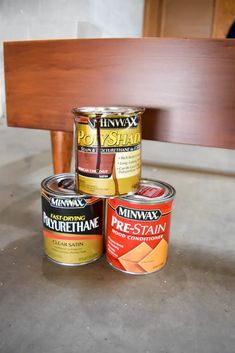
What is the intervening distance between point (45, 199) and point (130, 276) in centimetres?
26

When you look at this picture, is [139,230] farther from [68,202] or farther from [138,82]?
[138,82]

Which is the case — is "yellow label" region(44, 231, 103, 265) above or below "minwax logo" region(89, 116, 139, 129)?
below

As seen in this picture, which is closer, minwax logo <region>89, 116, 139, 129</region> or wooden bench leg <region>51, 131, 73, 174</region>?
minwax logo <region>89, 116, 139, 129</region>

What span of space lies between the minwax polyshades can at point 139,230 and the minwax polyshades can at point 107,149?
0.04 meters

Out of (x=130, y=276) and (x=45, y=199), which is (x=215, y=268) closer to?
(x=130, y=276)

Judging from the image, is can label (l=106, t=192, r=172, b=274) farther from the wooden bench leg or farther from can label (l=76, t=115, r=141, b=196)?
the wooden bench leg

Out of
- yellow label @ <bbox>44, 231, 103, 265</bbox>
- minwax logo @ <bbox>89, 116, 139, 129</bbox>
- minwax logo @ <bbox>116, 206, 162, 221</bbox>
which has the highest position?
minwax logo @ <bbox>89, 116, 139, 129</bbox>

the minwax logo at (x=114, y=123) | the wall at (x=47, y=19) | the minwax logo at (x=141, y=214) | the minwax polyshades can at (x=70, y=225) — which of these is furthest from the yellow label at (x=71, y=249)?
the wall at (x=47, y=19)

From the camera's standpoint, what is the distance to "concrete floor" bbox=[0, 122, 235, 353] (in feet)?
1.69

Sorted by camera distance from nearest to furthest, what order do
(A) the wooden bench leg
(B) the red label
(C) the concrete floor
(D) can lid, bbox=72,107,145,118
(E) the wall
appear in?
(C) the concrete floor → (D) can lid, bbox=72,107,145,118 → (B) the red label → (A) the wooden bench leg → (E) the wall

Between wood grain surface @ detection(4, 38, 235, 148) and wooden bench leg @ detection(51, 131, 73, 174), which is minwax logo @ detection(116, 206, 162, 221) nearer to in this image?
wood grain surface @ detection(4, 38, 235, 148)

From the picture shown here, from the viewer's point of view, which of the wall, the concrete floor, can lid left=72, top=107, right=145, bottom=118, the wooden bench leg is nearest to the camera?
the concrete floor

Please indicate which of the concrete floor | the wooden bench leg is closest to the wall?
the wooden bench leg

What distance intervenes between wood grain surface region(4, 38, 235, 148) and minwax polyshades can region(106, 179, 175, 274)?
160 millimetres
